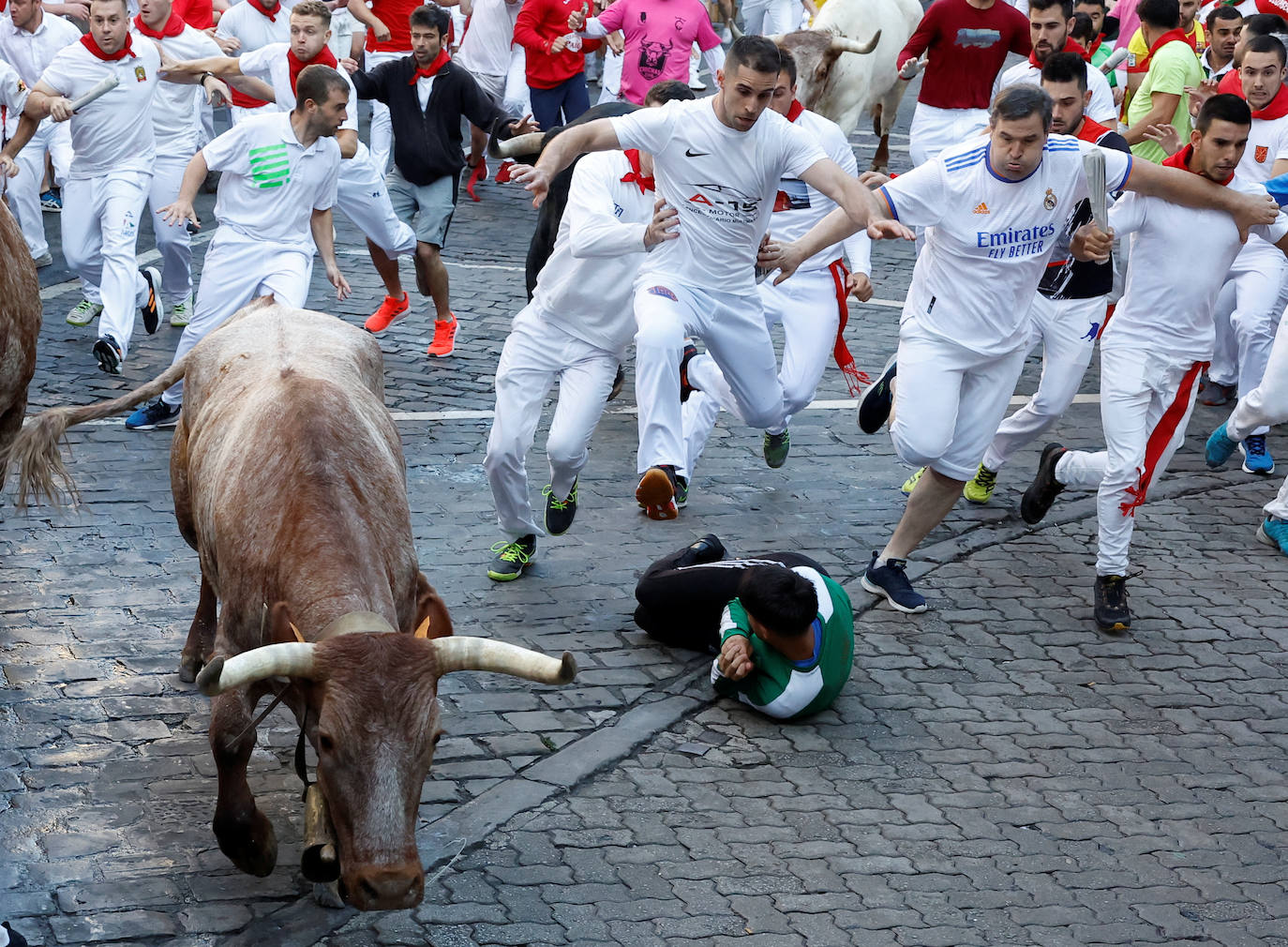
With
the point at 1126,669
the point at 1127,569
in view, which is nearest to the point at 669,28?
the point at 1127,569

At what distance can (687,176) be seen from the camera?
25.3ft

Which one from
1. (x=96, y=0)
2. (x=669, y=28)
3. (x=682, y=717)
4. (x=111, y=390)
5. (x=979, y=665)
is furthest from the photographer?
(x=669, y=28)

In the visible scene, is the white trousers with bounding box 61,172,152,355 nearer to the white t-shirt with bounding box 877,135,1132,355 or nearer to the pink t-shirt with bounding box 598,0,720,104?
the pink t-shirt with bounding box 598,0,720,104

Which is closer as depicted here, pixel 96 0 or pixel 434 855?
pixel 434 855

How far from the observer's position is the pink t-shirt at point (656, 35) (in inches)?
583

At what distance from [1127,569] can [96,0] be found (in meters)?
8.21

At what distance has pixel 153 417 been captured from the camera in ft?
32.8

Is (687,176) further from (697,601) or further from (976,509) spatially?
(976,509)

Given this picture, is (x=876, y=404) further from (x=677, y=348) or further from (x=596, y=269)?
(x=596, y=269)

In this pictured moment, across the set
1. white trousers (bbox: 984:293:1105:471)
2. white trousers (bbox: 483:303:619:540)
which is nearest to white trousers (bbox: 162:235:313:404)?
white trousers (bbox: 483:303:619:540)

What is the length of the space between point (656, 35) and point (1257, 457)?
24.3 ft

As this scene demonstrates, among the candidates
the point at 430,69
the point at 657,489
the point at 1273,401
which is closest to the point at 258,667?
the point at 657,489

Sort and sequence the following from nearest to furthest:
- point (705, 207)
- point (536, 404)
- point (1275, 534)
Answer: point (705, 207), point (536, 404), point (1275, 534)

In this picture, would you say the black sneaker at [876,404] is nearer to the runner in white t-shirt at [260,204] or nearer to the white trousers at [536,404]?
the white trousers at [536,404]
